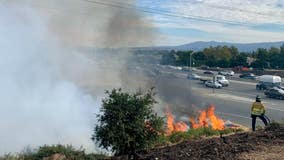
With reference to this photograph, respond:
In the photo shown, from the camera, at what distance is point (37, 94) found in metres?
23.3

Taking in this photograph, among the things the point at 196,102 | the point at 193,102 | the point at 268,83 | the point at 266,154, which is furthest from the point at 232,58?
the point at 266,154

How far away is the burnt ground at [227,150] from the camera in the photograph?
9.94 meters

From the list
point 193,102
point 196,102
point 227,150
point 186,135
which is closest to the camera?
point 227,150

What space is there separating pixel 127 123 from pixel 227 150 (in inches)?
102

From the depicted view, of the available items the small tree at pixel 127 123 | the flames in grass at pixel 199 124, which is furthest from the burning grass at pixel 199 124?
the small tree at pixel 127 123

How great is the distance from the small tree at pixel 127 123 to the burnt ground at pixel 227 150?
1.73 feet

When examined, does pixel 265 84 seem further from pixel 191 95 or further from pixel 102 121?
pixel 102 121

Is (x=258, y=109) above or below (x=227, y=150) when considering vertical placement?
above

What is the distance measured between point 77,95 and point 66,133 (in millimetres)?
5798

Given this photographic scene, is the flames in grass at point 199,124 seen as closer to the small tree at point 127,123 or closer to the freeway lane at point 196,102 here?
the freeway lane at point 196,102

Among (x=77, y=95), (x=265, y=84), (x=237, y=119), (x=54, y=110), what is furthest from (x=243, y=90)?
(x=54, y=110)

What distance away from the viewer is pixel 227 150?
1060 cm

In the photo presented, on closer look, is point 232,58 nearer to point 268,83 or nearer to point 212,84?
point 268,83

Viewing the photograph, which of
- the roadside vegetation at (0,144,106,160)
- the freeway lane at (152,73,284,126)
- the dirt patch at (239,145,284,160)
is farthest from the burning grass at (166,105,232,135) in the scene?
the dirt patch at (239,145,284,160)
